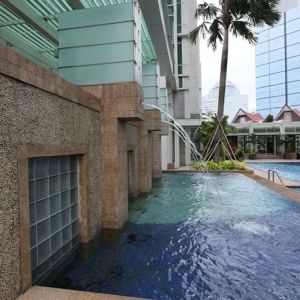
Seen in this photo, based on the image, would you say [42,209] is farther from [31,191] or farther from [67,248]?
[67,248]

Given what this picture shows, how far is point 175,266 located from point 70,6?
9376 millimetres

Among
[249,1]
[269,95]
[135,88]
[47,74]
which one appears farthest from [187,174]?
[269,95]

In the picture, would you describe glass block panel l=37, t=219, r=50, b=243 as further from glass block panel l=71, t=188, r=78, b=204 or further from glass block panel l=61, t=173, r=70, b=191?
glass block panel l=71, t=188, r=78, b=204

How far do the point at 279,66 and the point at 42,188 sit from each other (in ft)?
379

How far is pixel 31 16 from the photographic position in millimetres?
9695

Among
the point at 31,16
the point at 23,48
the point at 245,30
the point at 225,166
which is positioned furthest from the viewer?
the point at 225,166

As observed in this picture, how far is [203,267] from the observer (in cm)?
495

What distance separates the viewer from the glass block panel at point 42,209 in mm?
4488

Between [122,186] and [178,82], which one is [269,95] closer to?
[178,82]

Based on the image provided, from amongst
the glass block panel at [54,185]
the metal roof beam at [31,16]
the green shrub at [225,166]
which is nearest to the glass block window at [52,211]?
the glass block panel at [54,185]

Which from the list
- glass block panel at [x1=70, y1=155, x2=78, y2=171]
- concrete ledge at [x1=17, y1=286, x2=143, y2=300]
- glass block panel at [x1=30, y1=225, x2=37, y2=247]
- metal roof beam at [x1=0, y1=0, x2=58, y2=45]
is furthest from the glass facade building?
concrete ledge at [x1=17, y1=286, x2=143, y2=300]

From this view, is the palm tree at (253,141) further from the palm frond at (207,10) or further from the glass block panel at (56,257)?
the glass block panel at (56,257)

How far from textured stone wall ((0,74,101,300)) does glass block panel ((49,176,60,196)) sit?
0.63 meters

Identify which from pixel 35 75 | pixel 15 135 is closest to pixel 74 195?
pixel 15 135
